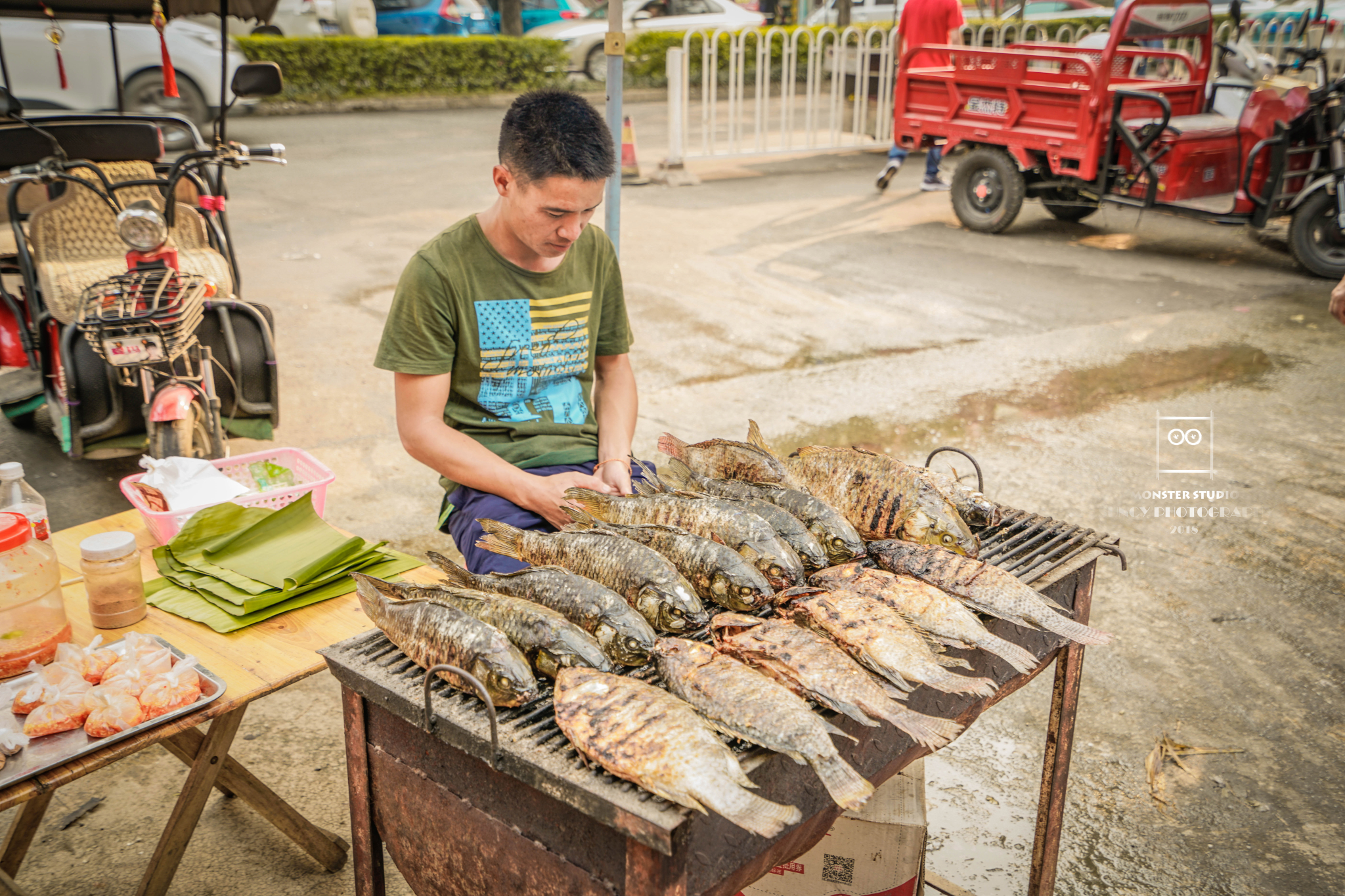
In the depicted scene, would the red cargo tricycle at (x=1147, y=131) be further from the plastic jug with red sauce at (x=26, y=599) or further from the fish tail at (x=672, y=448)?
the plastic jug with red sauce at (x=26, y=599)

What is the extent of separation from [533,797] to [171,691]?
79 cm

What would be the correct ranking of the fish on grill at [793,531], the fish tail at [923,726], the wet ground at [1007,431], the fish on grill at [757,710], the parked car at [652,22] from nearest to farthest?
the fish on grill at [757,710] → the fish tail at [923,726] → the fish on grill at [793,531] → the wet ground at [1007,431] → the parked car at [652,22]

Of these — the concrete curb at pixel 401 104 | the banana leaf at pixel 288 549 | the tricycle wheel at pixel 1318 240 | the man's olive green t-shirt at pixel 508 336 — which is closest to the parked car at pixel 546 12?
the concrete curb at pixel 401 104

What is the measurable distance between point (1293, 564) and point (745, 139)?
10.4 m

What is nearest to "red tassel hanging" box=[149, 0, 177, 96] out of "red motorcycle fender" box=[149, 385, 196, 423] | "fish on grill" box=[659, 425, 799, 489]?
"red motorcycle fender" box=[149, 385, 196, 423]

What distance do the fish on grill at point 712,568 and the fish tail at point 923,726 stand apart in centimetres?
36

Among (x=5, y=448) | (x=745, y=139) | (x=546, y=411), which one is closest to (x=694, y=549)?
(x=546, y=411)

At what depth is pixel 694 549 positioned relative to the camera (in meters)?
1.90

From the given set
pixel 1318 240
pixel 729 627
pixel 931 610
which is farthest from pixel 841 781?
pixel 1318 240

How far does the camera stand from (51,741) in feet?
5.65

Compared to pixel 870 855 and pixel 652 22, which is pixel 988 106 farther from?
pixel 652 22

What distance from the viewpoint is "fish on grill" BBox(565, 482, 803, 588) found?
75.5 inches

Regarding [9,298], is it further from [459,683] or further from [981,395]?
[981,395]

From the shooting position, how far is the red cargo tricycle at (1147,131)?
7.74m
